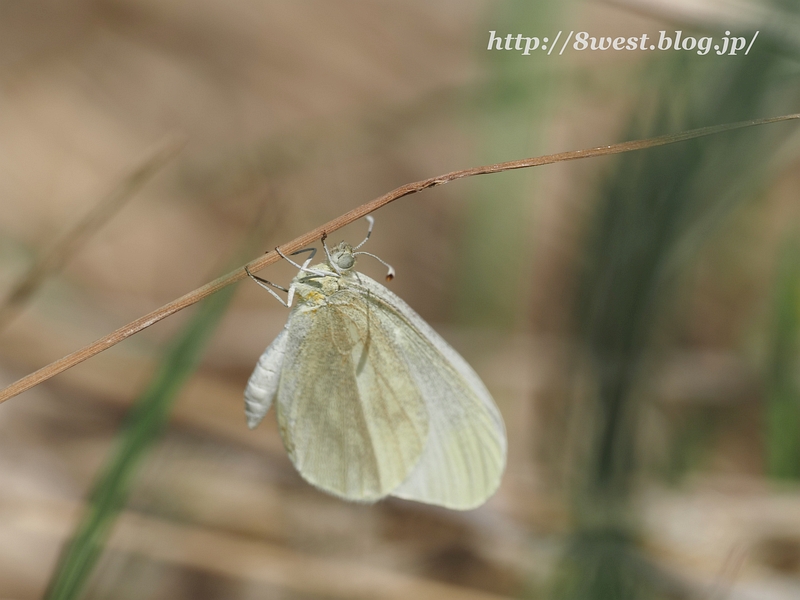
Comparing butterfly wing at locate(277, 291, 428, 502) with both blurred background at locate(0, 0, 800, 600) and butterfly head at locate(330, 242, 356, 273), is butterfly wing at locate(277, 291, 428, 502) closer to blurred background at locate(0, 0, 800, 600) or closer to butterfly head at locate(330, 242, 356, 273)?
butterfly head at locate(330, 242, 356, 273)

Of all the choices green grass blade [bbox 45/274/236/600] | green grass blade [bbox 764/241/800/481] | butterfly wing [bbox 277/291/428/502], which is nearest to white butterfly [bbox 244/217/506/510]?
butterfly wing [bbox 277/291/428/502]

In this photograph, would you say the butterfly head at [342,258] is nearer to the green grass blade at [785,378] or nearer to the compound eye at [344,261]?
the compound eye at [344,261]

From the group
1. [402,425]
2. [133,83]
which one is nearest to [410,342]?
[402,425]

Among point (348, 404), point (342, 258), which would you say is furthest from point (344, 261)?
point (348, 404)

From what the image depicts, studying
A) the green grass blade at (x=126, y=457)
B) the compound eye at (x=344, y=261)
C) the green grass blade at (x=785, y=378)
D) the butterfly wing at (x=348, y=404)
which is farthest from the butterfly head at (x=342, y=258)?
the green grass blade at (x=785, y=378)

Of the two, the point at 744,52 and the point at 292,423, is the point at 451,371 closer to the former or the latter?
the point at 292,423

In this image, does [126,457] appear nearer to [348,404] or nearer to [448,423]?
[348,404]
